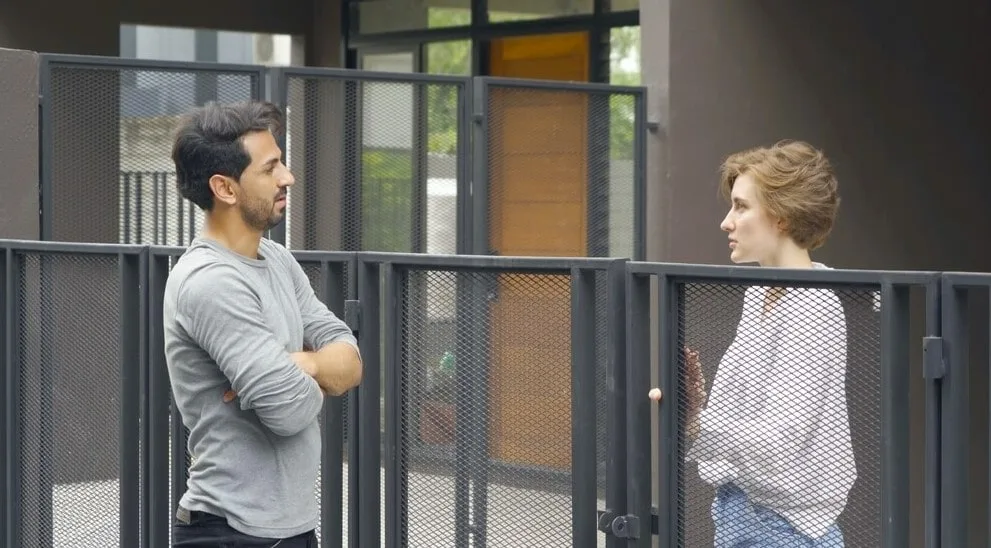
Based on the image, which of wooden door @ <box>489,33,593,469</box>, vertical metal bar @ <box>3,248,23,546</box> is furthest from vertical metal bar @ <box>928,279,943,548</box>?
vertical metal bar @ <box>3,248,23,546</box>

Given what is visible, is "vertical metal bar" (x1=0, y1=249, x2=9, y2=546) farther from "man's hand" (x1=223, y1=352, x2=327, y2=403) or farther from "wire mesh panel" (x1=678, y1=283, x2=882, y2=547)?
"wire mesh panel" (x1=678, y1=283, x2=882, y2=547)

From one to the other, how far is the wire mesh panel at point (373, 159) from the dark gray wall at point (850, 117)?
3.90 feet

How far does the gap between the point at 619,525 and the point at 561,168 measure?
4264 mm

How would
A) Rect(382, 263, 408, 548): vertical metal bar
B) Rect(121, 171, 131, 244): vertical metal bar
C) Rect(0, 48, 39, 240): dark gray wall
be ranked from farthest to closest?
1. Rect(121, 171, 131, 244): vertical metal bar
2. Rect(0, 48, 39, 240): dark gray wall
3. Rect(382, 263, 408, 548): vertical metal bar

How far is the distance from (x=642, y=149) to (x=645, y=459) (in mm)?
4402

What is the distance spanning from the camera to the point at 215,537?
394 centimetres

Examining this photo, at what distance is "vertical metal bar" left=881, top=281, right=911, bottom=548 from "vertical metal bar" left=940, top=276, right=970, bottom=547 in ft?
0.39

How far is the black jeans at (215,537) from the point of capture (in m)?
3.91

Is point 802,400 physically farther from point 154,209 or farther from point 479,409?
point 154,209

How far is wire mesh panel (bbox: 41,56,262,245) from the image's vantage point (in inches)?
292

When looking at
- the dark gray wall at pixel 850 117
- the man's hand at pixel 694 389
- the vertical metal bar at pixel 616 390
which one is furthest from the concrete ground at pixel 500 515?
the dark gray wall at pixel 850 117

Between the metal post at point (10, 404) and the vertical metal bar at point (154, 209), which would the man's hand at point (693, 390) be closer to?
the metal post at point (10, 404)

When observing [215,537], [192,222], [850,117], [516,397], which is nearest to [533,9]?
[850,117]

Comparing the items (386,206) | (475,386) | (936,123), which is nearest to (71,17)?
(386,206)
